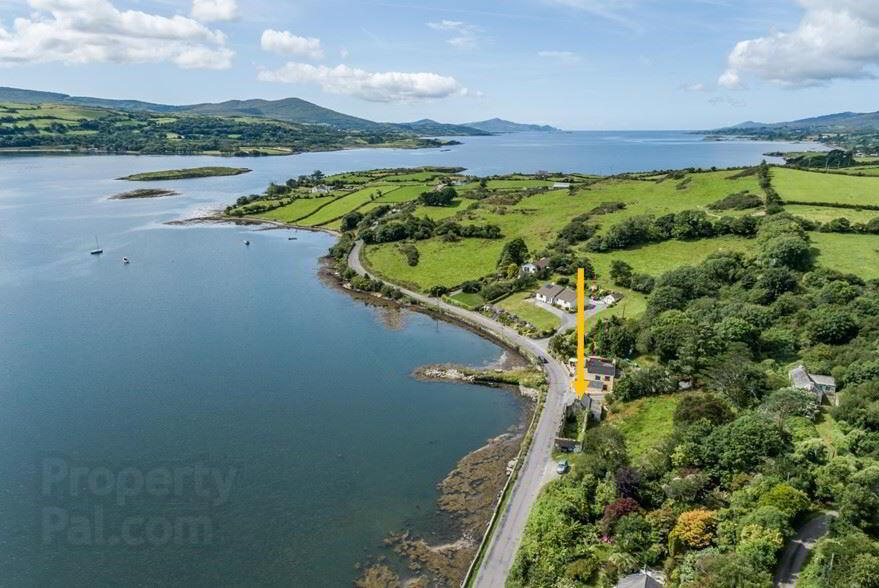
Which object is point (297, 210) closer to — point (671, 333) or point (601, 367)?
point (601, 367)

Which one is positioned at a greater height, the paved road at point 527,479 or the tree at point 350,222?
the tree at point 350,222

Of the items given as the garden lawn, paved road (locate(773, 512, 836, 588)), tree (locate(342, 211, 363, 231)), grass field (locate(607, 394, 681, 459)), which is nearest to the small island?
tree (locate(342, 211, 363, 231))

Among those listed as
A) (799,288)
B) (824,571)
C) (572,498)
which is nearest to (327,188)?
(799,288)

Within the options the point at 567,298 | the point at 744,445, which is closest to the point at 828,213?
the point at 567,298

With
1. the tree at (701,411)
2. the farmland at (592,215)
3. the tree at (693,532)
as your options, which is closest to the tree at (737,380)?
the tree at (701,411)

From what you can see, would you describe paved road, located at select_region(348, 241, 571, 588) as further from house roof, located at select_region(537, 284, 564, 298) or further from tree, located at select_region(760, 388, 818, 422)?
tree, located at select_region(760, 388, 818, 422)

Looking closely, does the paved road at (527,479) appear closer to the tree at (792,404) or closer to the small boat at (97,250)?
the tree at (792,404)

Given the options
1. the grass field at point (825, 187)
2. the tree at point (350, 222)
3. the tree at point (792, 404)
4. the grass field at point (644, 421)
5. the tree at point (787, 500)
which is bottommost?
the grass field at point (644, 421)
